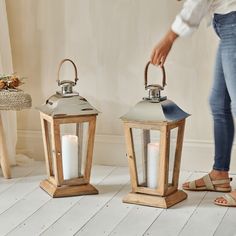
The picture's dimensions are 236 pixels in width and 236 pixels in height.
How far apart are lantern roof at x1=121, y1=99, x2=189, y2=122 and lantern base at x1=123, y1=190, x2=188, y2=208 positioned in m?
0.33

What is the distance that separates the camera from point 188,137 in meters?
2.68

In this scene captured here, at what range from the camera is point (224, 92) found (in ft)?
7.43

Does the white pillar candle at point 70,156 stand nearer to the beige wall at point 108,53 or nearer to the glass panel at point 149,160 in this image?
the glass panel at point 149,160

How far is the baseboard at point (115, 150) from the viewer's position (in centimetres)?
266

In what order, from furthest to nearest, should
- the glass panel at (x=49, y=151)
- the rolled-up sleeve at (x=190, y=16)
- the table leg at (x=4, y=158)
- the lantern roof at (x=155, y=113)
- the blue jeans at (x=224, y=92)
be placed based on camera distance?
the table leg at (x=4, y=158)
the glass panel at (x=49, y=151)
the lantern roof at (x=155, y=113)
the blue jeans at (x=224, y=92)
the rolled-up sleeve at (x=190, y=16)

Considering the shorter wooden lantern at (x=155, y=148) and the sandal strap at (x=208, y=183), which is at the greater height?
the shorter wooden lantern at (x=155, y=148)

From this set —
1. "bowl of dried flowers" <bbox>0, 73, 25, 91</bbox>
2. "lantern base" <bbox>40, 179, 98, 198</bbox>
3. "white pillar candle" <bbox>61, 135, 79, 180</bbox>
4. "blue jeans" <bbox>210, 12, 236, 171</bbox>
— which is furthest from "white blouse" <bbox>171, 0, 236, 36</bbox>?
"bowl of dried flowers" <bbox>0, 73, 25, 91</bbox>

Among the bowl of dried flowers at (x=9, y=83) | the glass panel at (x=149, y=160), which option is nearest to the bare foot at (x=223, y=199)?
the glass panel at (x=149, y=160)

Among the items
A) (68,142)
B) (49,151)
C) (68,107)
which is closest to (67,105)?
(68,107)

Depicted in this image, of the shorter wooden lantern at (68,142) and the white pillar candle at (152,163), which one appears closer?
the white pillar candle at (152,163)

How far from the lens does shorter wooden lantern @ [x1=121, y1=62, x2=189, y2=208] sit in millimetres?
2162

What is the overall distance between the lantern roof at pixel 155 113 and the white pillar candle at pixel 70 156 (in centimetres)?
29

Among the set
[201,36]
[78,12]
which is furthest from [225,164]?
[78,12]

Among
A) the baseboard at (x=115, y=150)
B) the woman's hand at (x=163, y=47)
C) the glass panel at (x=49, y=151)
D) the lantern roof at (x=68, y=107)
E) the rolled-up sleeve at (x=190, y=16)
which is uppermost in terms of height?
the rolled-up sleeve at (x=190, y=16)
